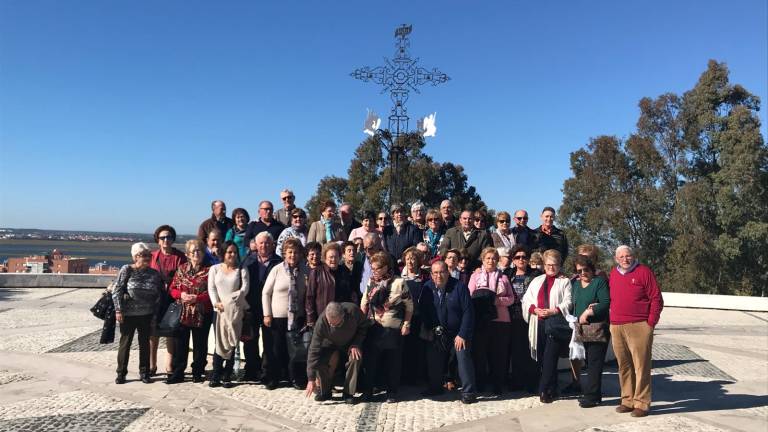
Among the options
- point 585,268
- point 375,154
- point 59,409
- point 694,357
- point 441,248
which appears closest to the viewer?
point 59,409

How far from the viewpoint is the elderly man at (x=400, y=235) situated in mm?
6988

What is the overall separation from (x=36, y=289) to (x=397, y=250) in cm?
1354

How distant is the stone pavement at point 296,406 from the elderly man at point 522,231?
5.97ft

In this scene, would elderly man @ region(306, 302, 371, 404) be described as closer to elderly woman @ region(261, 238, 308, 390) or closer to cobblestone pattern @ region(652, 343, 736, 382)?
elderly woman @ region(261, 238, 308, 390)

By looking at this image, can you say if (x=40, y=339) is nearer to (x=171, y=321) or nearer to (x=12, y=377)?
(x=12, y=377)

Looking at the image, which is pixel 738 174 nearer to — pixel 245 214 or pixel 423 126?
pixel 423 126

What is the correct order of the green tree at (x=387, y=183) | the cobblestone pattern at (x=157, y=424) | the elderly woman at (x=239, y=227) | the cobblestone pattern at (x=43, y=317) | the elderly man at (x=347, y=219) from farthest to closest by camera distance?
the green tree at (x=387, y=183), the cobblestone pattern at (x=43, y=317), the elderly man at (x=347, y=219), the elderly woman at (x=239, y=227), the cobblestone pattern at (x=157, y=424)

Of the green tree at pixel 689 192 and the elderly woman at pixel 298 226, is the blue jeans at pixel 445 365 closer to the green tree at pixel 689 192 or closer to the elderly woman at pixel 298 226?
the elderly woman at pixel 298 226

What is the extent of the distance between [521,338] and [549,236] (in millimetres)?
1758

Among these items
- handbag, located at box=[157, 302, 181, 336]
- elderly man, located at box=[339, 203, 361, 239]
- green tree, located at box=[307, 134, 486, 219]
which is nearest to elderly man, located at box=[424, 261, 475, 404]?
elderly man, located at box=[339, 203, 361, 239]

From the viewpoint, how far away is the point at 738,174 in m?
21.6

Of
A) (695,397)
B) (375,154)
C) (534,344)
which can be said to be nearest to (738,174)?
(375,154)

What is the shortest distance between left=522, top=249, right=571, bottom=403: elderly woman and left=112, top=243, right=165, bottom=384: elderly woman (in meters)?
4.08

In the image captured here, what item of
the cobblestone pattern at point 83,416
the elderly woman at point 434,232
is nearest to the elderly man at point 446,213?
the elderly woman at point 434,232
